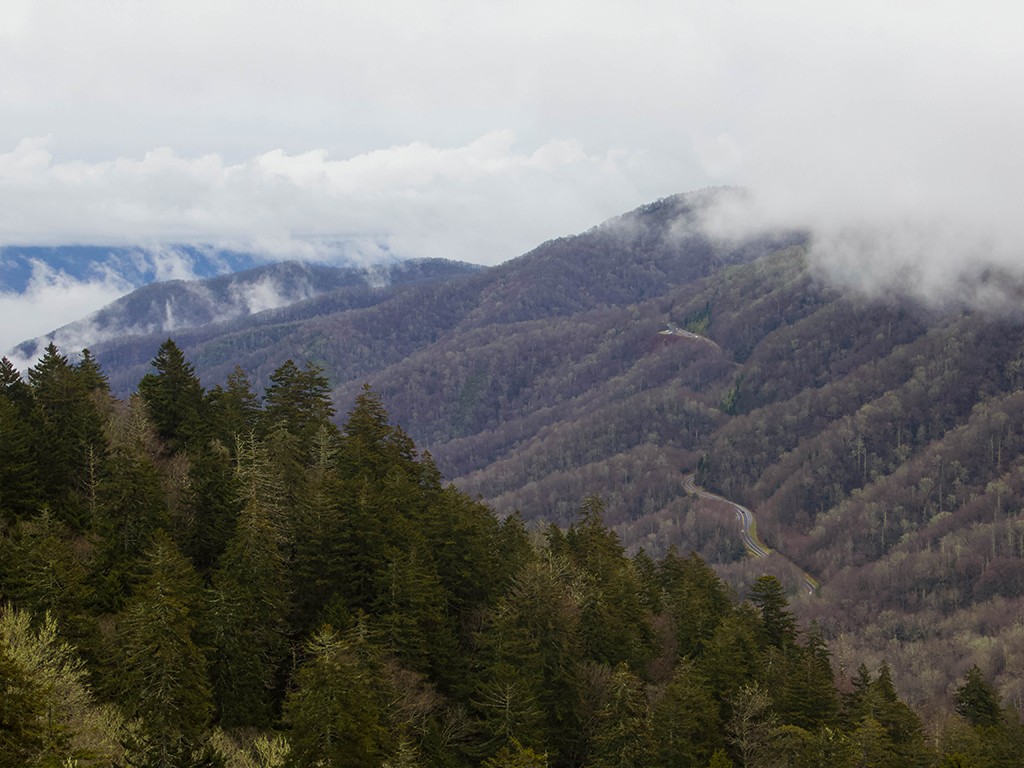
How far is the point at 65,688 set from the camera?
30.7 meters

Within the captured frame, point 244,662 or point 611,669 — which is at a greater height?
point 244,662

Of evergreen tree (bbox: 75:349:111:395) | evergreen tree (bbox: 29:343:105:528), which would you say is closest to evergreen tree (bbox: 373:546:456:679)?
evergreen tree (bbox: 29:343:105:528)

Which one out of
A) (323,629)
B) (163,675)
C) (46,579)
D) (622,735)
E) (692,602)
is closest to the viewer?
(163,675)

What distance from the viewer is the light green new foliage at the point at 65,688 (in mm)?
27641

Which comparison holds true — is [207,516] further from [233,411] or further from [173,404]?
[233,411]

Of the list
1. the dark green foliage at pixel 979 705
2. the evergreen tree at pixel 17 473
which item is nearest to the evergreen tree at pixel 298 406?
the evergreen tree at pixel 17 473

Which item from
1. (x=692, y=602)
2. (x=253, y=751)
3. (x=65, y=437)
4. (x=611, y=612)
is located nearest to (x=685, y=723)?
(x=611, y=612)

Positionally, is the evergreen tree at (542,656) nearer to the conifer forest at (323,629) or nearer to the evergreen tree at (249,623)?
the conifer forest at (323,629)

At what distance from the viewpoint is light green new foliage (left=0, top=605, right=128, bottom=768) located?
27.6 meters

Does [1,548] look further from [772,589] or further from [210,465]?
[772,589]

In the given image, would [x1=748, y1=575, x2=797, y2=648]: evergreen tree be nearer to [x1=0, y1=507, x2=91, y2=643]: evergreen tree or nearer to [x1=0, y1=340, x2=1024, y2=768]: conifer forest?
[x1=0, y1=340, x2=1024, y2=768]: conifer forest

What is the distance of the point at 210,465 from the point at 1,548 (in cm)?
1452

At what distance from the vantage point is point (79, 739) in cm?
2952

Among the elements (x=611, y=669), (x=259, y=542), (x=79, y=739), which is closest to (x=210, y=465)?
(x=259, y=542)
